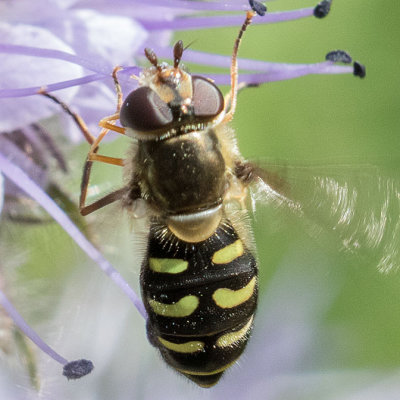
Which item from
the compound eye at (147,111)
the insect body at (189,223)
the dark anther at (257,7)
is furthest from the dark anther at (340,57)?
the compound eye at (147,111)

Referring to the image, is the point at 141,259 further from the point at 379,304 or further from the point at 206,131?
the point at 379,304

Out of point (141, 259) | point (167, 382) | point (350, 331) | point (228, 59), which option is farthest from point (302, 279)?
point (141, 259)

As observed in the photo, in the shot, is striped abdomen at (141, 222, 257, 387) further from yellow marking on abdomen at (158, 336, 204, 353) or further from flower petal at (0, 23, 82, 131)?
flower petal at (0, 23, 82, 131)

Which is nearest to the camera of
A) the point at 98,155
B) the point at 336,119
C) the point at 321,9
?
the point at 98,155

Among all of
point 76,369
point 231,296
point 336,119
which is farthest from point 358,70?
point 336,119

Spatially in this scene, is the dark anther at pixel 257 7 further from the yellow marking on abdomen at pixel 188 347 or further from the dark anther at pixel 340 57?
the yellow marking on abdomen at pixel 188 347

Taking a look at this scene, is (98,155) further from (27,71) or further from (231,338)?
(231,338)

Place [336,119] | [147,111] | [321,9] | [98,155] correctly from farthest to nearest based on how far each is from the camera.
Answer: [336,119] → [321,9] → [98,155] → [147,111]
